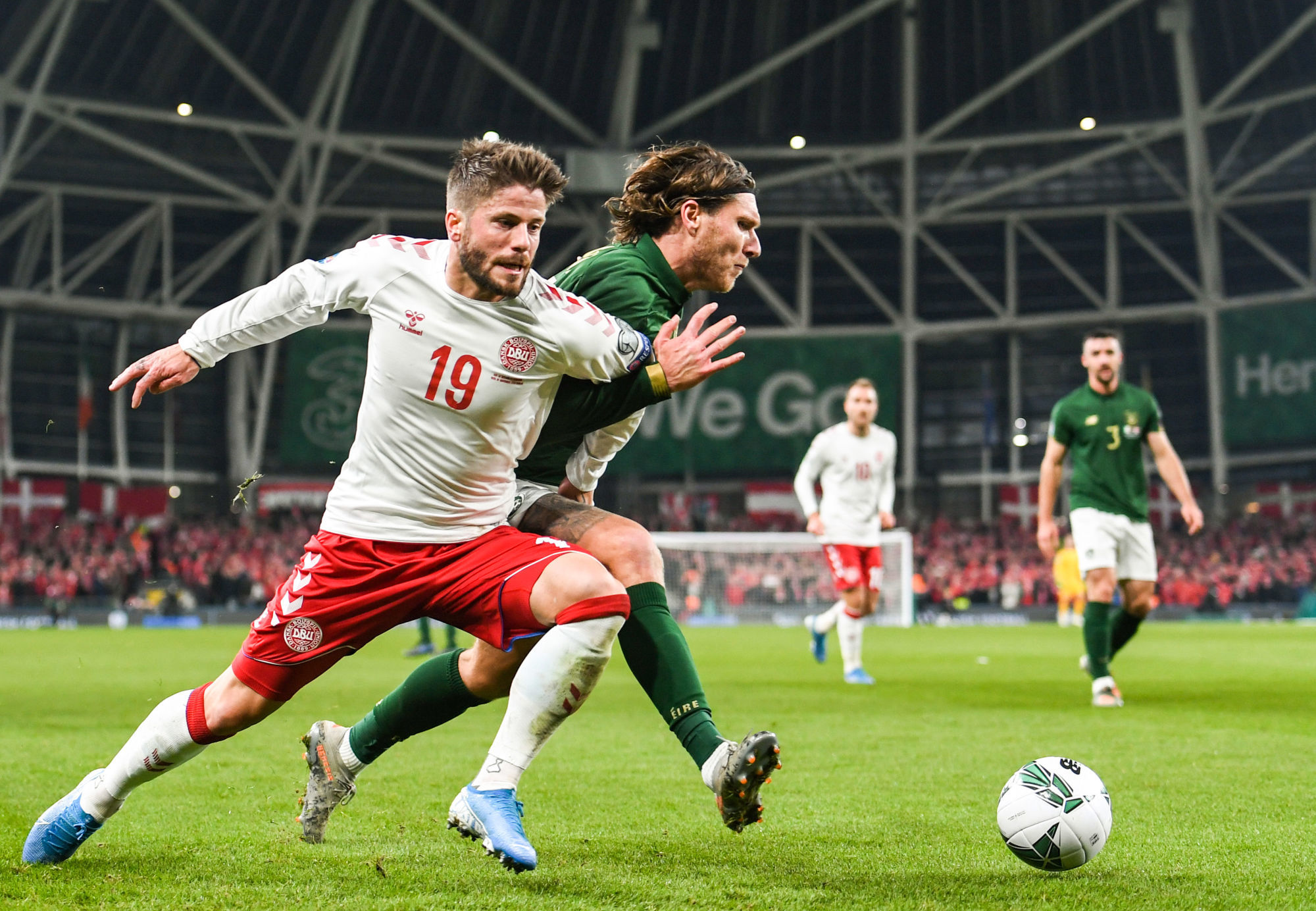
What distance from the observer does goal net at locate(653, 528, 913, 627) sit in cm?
2589

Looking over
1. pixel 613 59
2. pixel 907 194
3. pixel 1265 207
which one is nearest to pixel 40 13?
pixel 613 59

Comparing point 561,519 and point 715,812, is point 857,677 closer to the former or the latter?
point 715,812

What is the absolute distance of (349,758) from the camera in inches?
169

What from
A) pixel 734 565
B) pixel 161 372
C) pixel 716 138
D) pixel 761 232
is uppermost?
pixel 716 138

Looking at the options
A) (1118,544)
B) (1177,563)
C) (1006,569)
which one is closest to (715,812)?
(1118,544)

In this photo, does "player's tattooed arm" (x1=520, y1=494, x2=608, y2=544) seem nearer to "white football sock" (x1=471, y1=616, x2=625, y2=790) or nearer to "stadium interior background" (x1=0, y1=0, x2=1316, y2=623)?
"white football sock" (x1=471, y1=616, x2=625, y2=790)

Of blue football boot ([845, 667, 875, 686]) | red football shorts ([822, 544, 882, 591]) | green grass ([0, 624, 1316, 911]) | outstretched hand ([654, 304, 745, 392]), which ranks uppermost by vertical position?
outstretched hand ([654, 304, 745, 392])

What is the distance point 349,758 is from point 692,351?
1753 millimetres

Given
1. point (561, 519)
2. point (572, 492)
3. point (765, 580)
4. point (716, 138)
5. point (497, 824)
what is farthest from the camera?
point (716, 138)

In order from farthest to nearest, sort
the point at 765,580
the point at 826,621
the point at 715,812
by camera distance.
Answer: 1. the point at 765,580
2. the point at 826,621
3. the point at 715,812

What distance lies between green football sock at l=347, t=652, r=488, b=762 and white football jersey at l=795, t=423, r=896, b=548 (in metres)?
7.17

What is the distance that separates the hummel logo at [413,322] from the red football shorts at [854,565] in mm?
7993

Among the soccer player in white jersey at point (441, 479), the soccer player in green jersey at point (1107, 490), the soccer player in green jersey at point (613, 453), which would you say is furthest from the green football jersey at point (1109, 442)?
the soccer player in white jersey at point (441, 479)

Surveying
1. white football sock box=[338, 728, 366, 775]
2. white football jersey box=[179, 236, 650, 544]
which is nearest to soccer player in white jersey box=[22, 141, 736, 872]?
white football jersey box=[179, 236, 650, 544]
